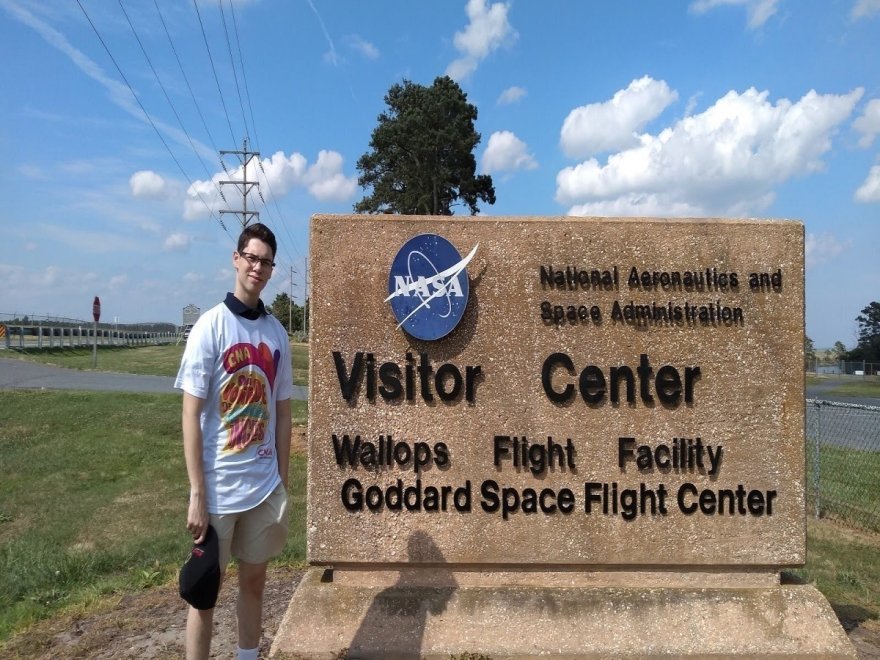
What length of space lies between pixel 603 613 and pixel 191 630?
2.21m

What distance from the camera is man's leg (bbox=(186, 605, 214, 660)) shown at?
303 cm

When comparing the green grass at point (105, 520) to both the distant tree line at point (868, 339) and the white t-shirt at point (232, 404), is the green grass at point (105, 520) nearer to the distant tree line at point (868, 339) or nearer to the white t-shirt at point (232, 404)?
the white t-shirt at point (232, 404)

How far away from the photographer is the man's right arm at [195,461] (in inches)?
114

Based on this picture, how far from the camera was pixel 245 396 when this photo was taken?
3088mm

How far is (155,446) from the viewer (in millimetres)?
10578

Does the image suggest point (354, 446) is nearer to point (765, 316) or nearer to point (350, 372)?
point (350, 372)

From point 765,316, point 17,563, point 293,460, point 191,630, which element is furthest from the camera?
point 293,460

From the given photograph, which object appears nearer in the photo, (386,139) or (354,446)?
(354,446)

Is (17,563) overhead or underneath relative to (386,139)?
underneath

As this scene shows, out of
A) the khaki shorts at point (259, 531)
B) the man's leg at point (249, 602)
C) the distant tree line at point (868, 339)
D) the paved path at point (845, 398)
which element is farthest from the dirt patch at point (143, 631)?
the distant tree line at point (868, 339)

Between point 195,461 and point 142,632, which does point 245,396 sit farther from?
point 142,632

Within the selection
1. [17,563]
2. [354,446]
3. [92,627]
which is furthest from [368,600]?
[17,563]

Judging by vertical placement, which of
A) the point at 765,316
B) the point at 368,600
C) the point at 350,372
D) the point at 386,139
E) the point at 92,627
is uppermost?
the point at 386,139

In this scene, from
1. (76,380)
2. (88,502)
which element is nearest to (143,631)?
(88,502)
